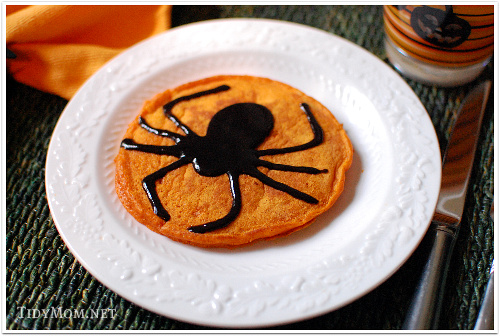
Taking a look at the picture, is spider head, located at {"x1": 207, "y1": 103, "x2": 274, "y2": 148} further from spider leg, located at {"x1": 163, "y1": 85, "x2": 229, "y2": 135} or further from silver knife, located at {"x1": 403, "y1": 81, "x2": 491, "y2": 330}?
silver knife, located at {"x1": 403, "y1": 81, "x2": 491, "y2": 330}

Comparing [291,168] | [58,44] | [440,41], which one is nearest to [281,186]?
[291,168]

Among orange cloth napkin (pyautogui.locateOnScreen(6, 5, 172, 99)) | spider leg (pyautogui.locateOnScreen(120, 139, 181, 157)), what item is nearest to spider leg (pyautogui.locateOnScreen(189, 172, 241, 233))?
spider leg (pyautogui.locateOnScreen(120, 139, 181, 157))

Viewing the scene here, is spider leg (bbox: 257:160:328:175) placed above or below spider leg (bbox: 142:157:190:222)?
above

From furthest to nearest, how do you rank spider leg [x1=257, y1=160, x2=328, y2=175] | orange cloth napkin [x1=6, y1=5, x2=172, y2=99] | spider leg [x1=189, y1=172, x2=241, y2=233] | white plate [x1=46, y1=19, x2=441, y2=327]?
orange cloth napkin [x1=6, y1=5, x2=172, y2=99] → spider leg [x1=257, y1=160, x2=328, y2=175] → spider leg [x1=189, y1=172, x2=241, y2=233] → white plate [x1=46, y1=19, x2=441, y2=327]

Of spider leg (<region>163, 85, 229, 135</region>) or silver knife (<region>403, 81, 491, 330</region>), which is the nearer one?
silver knife (<region>403, 81, 491, 330</region>)

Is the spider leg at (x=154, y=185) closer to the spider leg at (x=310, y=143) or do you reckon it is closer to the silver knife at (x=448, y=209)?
the spider leg at (x=310, y=143)
